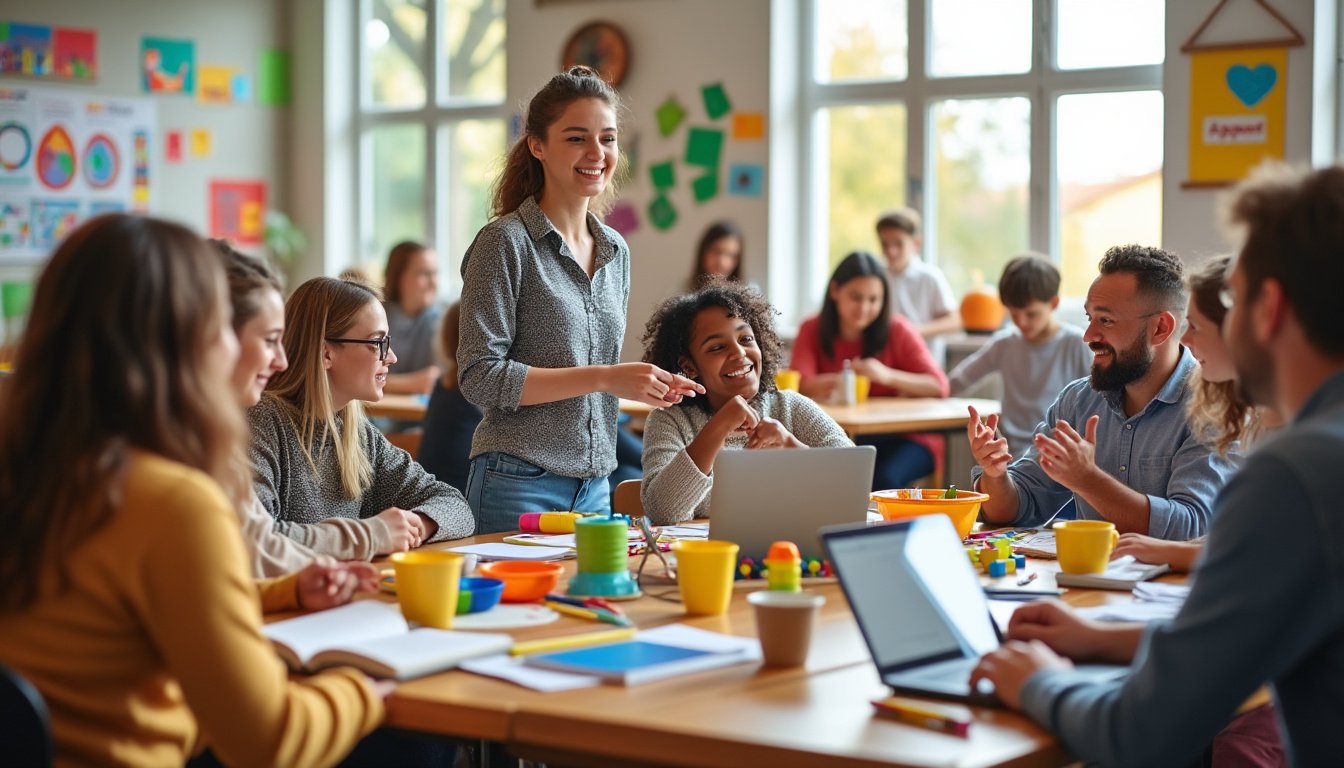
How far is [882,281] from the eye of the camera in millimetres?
5180

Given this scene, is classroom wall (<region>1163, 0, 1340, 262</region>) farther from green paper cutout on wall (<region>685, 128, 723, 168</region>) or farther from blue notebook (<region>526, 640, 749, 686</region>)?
blue notebook (<region>526, 640, 749, 686</region>)

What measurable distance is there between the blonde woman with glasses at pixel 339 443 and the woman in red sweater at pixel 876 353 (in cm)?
267

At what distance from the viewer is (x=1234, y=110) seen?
18.1 feet

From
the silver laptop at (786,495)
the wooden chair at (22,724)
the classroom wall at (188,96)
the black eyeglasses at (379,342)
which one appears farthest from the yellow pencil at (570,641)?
the classroom wall at (188,96)

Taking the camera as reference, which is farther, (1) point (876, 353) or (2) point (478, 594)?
(1) point (876, 353)

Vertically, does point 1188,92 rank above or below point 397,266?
above

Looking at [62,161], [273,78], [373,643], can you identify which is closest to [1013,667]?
[373,643]

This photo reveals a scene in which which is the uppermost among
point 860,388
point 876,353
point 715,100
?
point 715,100

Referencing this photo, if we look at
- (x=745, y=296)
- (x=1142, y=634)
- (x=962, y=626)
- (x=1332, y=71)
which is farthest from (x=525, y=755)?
(x=1332, y=71)

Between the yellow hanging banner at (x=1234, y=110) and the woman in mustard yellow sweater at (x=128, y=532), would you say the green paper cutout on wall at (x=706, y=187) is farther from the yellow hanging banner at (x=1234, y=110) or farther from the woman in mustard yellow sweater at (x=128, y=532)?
the woman in mustard yellow sweater at (x=128, y=532)

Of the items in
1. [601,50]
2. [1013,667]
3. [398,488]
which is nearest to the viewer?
[1013,667]

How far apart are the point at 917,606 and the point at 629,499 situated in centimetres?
131

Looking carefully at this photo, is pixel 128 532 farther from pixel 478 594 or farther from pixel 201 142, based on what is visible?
pixel 201 142

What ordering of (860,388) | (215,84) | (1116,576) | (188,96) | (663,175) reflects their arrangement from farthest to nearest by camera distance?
(215,84) → (188,96) → (663,175) → (860,388) → (1116,576)
